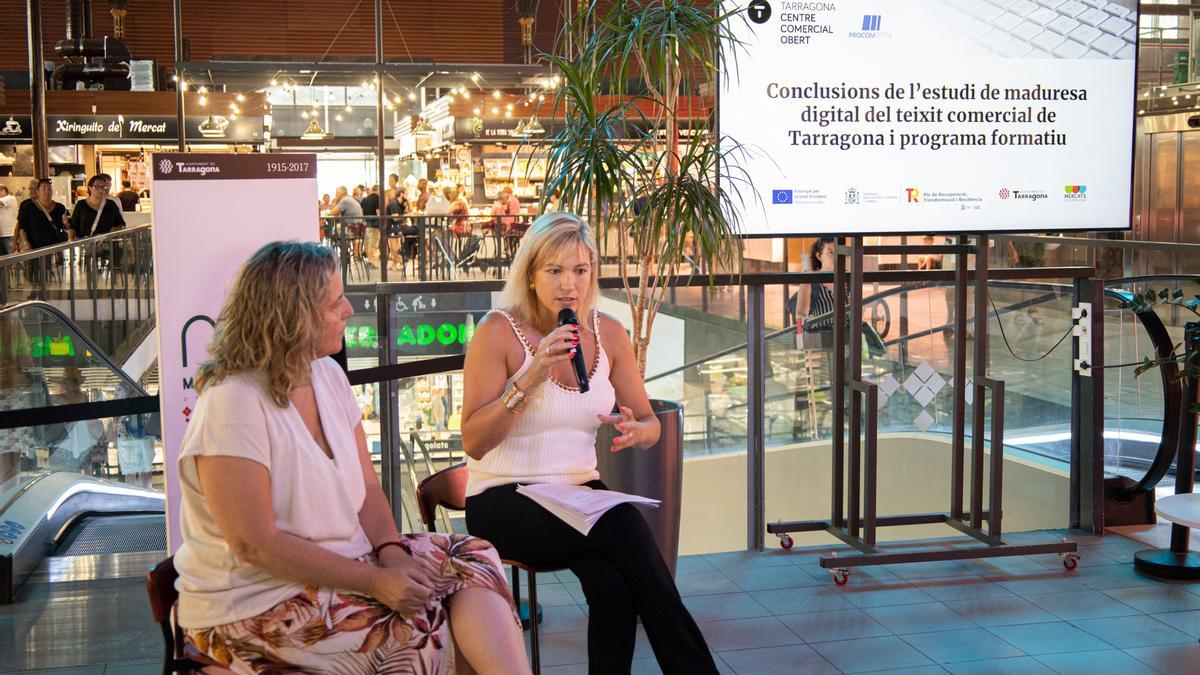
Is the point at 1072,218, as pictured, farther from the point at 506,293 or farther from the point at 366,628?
the point at 366,628

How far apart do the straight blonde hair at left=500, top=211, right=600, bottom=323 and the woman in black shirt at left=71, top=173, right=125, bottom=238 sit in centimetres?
980

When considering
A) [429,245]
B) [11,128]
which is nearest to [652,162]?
[429,245]

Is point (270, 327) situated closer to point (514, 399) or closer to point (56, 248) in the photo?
point (514, 399)

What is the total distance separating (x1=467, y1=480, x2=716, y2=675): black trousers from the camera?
256 cm

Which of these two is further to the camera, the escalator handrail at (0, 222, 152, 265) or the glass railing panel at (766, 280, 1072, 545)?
the escalator handrail at (0, 222, 152, 265)

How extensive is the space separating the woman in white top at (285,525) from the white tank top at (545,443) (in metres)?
0.72

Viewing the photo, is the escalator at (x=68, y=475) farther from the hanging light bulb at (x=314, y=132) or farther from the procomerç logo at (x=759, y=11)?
the hanging light bulb at (x=314, y=132)

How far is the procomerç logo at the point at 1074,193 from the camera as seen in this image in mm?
4066

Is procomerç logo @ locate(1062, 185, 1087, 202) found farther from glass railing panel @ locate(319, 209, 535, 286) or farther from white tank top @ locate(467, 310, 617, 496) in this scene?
glass railing panel @ locate(319, 209, 535, 286)

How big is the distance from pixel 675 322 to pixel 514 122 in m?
15.6

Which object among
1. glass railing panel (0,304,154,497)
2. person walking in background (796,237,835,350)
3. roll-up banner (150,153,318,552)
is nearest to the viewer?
roll-up banner (150,153,318,552)

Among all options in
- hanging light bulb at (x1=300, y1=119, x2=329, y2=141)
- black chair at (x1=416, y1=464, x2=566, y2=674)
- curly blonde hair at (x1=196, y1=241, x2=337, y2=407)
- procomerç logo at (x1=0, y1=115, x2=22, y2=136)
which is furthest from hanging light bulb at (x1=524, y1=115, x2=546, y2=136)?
procomerç logo at (x1=0, y1=115, x2=22, y2=136)

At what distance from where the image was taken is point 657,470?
3.65 meters

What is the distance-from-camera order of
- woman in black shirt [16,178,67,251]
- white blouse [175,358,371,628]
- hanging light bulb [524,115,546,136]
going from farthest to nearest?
woman in black shirt [16,178,67,251]
hanging light bulb [524,115,546,136]
white blouse [175,358,371,628]
